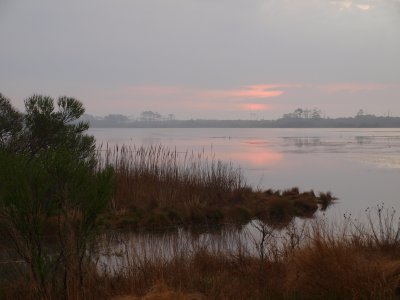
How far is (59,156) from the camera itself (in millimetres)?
4809

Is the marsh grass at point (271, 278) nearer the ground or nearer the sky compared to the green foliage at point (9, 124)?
nearer the ground

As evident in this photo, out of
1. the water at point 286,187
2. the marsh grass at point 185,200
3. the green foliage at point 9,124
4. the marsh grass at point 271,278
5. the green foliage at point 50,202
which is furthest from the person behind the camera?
the marsh grass at point 185,200

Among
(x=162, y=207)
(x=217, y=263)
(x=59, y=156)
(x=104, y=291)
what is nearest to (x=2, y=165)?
(x=59, y=156)

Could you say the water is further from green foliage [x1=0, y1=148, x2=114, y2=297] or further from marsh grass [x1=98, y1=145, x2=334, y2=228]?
green foliage [x1=0, y1=148, x2=114, y2=297]

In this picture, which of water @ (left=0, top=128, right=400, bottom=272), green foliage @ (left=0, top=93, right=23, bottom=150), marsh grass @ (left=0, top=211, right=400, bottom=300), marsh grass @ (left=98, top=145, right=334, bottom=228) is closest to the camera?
marsh grass @ (left=0, top=211, right=400, bottom=300)

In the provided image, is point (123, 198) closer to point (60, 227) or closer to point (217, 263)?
point (217, 263)

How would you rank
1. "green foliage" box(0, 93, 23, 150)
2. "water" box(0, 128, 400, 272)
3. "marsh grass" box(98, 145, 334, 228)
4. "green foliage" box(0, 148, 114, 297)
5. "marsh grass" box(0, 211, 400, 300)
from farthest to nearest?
"marsh grass" box(98, 145, 334, 228) < "green foliage" box(0, 93, 23, 150) < "water" box(0, 128, 400, 272) < "marsh grass" box(0, 211, 400, 300) < "green foliage" box(0, 148, 114, 297)

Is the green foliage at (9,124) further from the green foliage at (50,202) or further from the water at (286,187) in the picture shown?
the green foliage at (50,202)

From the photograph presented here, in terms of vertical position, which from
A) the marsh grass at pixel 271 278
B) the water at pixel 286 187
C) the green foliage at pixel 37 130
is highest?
the green foliage at pixel 37 130

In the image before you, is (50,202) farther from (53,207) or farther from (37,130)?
(37,130)

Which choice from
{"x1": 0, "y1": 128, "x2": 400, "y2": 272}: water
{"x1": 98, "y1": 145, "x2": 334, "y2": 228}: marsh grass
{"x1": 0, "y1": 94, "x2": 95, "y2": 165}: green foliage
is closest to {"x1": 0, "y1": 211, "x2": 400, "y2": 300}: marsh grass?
{"x1": 0, "y1": 128, "x2": 400, "y2": 272}: water

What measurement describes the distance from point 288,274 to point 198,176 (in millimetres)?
10038

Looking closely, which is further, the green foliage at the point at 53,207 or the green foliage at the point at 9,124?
the green foliage at the point at 9,124

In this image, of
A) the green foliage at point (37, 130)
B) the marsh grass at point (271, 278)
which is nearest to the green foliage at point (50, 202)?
the marsh grass at point (271, 278)
